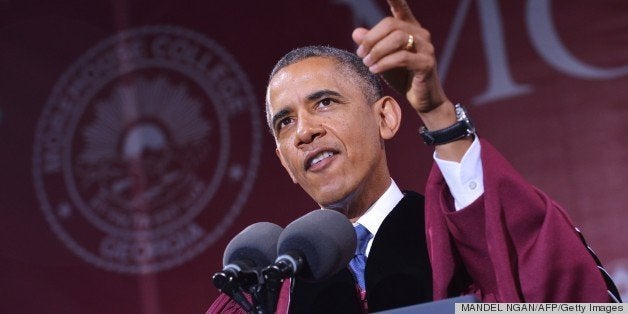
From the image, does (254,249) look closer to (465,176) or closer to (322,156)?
(465,176)

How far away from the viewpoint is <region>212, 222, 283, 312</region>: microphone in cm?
137

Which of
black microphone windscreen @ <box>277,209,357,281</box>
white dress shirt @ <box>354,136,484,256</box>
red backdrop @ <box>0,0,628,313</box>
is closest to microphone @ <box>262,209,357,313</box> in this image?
black microphone windscreen @ <box>277,209,357,281</box>

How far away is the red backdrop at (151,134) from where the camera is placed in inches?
133

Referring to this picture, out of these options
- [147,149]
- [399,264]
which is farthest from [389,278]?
[147,149]

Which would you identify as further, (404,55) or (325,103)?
(325,103)

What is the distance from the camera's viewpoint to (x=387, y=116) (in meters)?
2.14

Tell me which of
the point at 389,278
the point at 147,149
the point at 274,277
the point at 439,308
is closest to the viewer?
the point at 439,308

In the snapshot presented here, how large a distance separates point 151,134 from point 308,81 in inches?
65.1

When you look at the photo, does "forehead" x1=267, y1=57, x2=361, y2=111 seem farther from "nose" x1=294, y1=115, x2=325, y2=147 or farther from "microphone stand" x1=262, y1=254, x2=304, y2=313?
"microphone stand" x1=262, y1=254, x2=304, y2=313

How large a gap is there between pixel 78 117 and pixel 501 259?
8.35 ft

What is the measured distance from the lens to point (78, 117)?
3.66 meters

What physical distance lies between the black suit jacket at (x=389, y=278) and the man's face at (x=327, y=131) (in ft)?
0.39

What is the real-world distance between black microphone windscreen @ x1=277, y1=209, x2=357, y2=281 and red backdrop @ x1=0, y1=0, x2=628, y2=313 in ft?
5.44

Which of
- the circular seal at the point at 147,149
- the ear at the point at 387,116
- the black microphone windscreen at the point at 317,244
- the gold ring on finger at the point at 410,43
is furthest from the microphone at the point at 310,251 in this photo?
the circular seal at the point at 147,149
